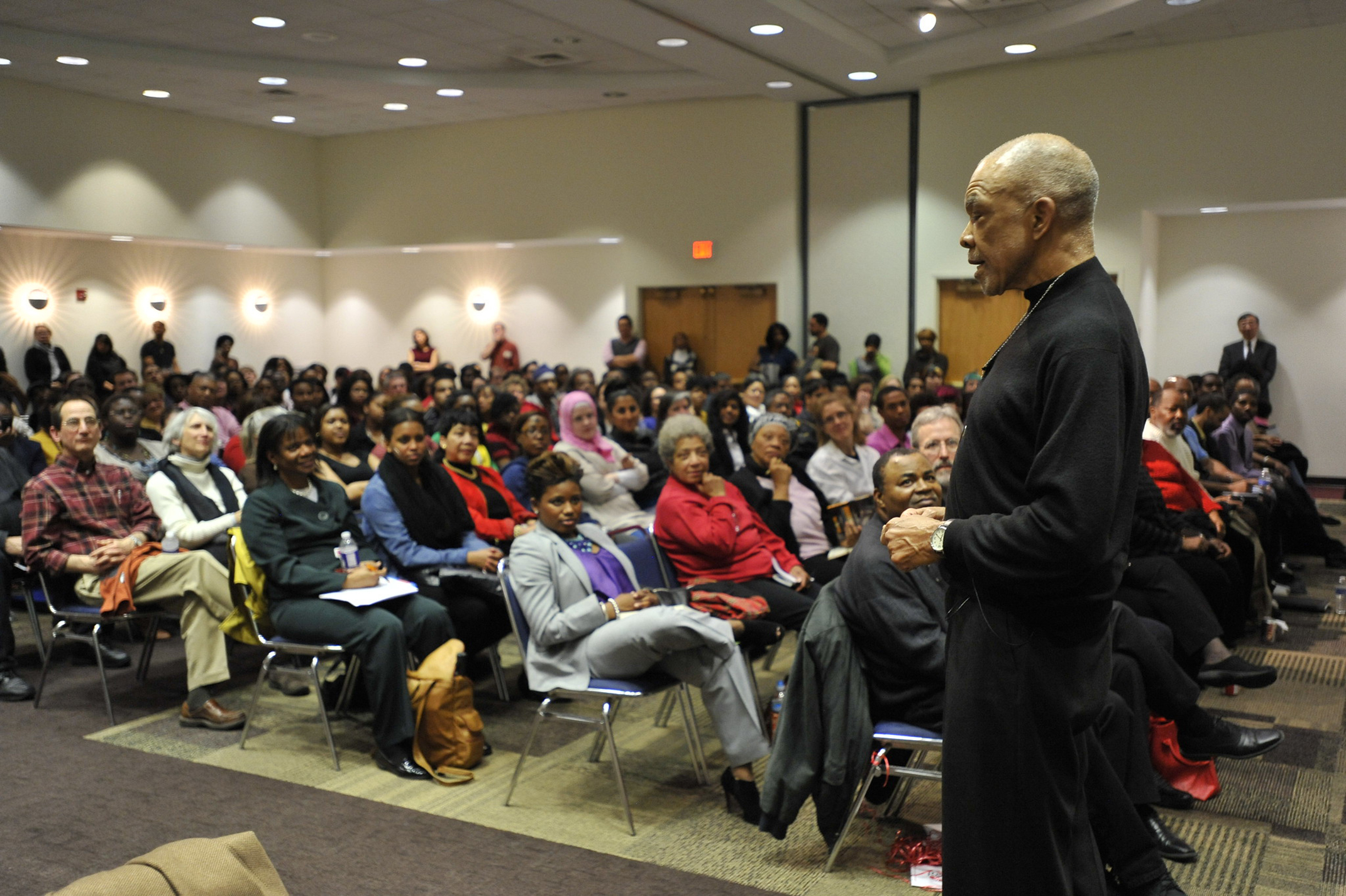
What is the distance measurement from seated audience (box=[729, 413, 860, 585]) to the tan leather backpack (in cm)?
168

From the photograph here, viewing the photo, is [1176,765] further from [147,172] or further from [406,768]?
[147,172]

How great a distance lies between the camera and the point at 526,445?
5.97 m

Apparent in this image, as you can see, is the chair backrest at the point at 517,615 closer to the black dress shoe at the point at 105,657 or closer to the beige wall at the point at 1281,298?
the black dress shoe at the point at 105,657

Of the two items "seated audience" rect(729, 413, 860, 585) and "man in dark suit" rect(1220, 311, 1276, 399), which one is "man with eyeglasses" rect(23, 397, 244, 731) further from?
"man in dark suit" rect(1220, 311, 1276, 399)

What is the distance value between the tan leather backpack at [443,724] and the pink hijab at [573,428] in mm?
2210

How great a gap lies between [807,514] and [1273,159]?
7.35 meters

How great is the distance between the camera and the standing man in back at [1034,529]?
5.62ft

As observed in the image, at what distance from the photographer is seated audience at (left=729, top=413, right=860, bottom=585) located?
5238 mm

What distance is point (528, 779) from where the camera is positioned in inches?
163

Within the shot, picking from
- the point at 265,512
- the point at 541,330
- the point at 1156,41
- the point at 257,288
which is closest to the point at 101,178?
the point at 257,288

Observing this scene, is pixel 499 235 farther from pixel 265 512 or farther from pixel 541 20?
pixel 265 512

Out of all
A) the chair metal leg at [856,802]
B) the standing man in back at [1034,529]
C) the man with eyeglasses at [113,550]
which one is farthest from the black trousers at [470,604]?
the standing man in back at [1034,529]

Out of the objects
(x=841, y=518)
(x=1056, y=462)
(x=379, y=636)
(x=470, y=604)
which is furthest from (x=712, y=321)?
(x=1056, y=462)

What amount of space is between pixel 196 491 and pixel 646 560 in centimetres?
219
